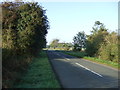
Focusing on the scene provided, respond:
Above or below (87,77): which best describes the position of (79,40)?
above

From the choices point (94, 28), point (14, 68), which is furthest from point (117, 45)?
point (94, 28)

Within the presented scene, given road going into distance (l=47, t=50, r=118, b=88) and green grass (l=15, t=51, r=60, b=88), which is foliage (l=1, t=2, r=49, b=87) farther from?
green grass (l=15, t=51, r=60, b=88)

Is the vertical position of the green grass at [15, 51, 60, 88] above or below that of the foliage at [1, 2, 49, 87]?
below

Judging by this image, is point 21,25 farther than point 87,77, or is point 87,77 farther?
point 21,25

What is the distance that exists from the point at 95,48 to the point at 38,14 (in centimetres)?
1828

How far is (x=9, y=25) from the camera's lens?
2827 centimetres

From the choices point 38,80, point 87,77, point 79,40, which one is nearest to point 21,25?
point 87,77

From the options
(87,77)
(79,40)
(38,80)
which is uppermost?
(79,40)

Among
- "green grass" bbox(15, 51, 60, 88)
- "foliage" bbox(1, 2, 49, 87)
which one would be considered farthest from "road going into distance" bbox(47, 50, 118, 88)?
"foliage" bbox(1, 2, 49, 87)

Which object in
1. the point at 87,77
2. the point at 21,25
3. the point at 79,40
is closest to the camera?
the point at 87,77

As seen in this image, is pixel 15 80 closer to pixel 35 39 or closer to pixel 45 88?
pixel 45 88

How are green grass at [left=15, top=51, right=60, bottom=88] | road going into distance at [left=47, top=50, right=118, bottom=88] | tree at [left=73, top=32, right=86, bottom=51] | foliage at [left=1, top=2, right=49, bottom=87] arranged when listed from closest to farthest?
green grass at [left=15, top=51, right=60, bottom=88] → road going into distance at [left=47, top=50, right=118, bottom=88] → foliage at [left=1, top=2, right=49, bottom=87] → tree at [left=73, top=32, right=86, bottom=51]

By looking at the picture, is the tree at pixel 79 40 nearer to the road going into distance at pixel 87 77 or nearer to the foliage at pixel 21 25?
the foliage at pixel 21 25

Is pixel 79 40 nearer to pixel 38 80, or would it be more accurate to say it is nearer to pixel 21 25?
pixel 21 25
